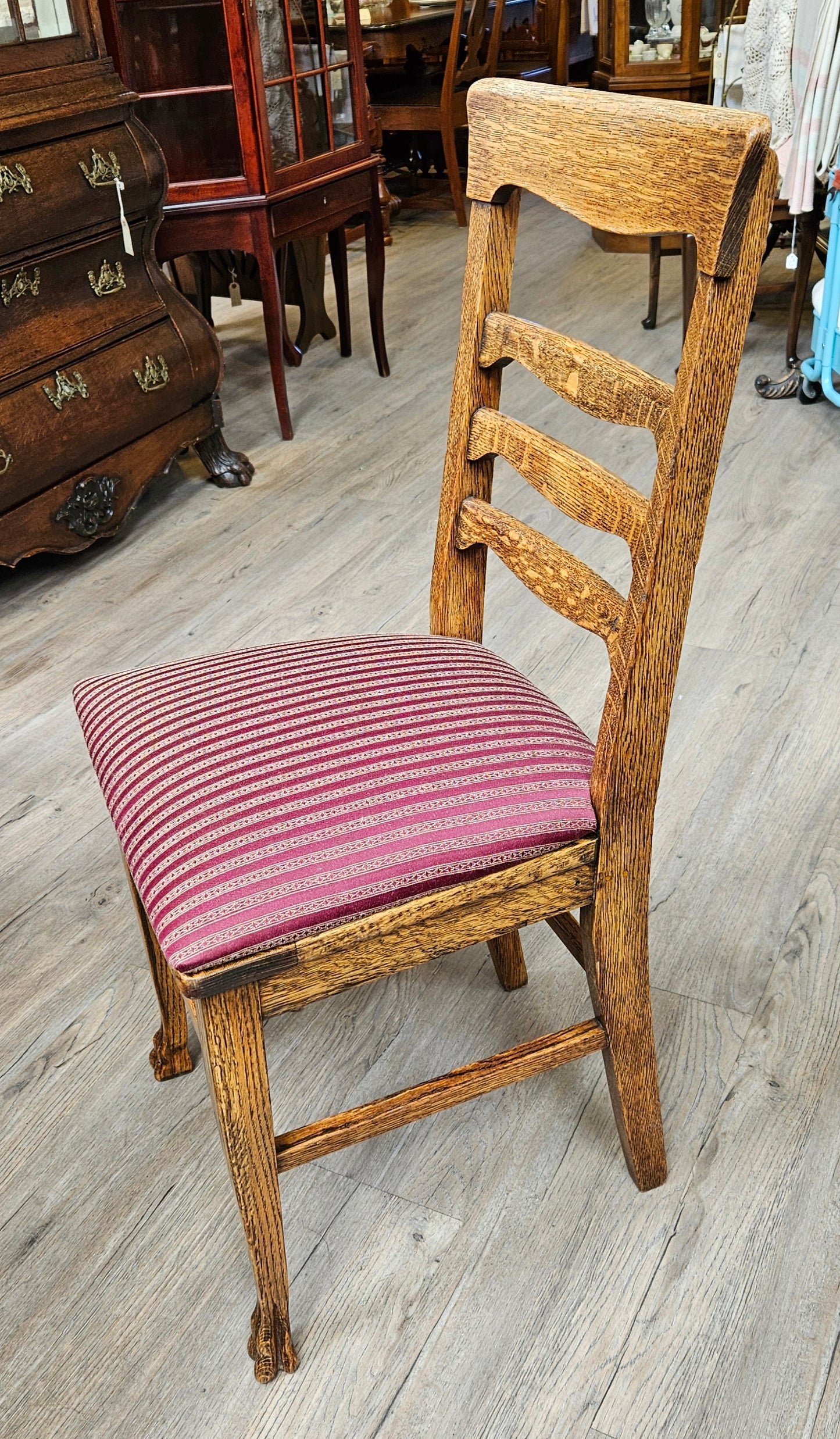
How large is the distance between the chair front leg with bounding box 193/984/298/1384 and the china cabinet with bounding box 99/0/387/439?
2229 millimetres

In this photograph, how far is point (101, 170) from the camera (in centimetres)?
227

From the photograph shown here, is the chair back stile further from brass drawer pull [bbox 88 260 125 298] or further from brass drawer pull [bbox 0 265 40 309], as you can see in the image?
brass drawer pull [bbox 88 260 125 298]

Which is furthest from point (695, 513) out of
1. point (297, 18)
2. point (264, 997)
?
point (297, 18)

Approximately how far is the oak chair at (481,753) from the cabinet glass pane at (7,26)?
145 cm

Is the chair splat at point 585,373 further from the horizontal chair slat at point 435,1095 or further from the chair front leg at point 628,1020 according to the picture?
the horizontal chair slat at point 435,1095

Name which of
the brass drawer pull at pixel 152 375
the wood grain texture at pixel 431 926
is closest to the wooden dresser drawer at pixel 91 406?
the brass drawer pull at pixel 152 375

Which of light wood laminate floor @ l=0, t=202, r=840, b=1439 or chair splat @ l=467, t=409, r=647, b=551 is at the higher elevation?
chair splat @ l=467, t=409, r=647, b=551

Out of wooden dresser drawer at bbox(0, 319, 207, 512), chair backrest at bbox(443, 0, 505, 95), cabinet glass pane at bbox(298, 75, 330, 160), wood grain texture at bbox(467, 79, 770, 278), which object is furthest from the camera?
chair backrest at bbox(443, 0, 505, 95)

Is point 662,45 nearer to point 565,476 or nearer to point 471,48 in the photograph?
point 471,48

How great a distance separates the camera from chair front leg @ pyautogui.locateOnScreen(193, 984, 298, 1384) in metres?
0.87

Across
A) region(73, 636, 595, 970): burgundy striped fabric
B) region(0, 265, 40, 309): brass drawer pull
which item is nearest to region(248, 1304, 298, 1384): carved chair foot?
region(73, 636, 595, 970): burgundy striped fabric

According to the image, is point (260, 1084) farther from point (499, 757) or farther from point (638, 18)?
point (638, 18)

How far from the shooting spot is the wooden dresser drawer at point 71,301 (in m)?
2.16

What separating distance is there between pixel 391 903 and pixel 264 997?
0.11 m
